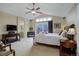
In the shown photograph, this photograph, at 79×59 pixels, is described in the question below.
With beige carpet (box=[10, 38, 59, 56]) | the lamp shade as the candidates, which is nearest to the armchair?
beige carpet (box=[10, 38, 59, 56])

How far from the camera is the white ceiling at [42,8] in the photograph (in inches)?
85.5

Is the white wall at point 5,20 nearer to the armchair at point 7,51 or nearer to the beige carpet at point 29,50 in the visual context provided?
the armchair at point 7,51

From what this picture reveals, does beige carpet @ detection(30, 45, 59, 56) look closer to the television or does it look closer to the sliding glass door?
the sliding glass door

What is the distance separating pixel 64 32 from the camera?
2.34 m

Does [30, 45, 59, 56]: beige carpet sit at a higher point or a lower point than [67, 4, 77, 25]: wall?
lower

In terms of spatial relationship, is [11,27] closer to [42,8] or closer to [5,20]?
[5,20]

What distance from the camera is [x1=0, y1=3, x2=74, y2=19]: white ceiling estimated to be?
217 centimetres

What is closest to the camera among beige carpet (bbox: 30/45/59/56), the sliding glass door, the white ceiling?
the white ceiling

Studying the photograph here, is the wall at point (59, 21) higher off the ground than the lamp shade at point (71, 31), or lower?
higher

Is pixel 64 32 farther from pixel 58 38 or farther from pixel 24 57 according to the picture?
pixel 24 57

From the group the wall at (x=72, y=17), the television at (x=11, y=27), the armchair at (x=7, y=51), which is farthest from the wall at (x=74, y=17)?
the armchair at (x=7, y=51)

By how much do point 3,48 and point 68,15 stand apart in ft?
5.90

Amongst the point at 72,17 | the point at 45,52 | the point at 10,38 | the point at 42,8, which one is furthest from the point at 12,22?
the point at 72,17

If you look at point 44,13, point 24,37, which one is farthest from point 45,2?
point 24,37
